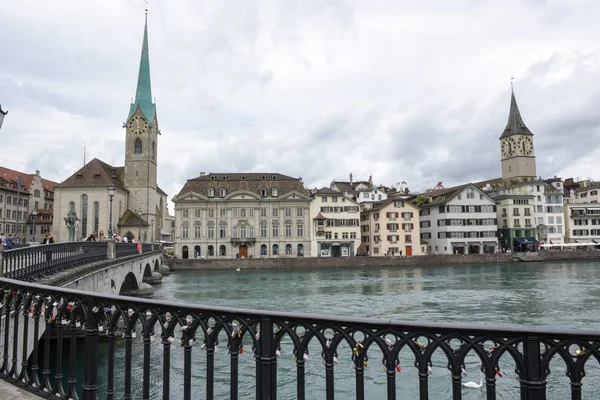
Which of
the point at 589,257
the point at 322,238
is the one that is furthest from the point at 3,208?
the point at 589,257

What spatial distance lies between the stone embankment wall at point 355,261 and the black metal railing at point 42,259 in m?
45.3

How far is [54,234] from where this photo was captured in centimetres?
7306

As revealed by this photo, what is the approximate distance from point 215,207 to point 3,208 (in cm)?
3620

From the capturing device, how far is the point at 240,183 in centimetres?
7744

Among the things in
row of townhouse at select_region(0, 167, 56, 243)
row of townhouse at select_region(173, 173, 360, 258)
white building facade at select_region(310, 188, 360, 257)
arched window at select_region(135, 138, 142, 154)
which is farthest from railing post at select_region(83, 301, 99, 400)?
row of townhouse at select_region(0, 167, 56, 243)

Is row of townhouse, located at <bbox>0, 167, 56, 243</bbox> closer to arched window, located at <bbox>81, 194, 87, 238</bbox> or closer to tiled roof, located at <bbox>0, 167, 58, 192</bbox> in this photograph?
→ tiled roof, located at <bbox>0, 167, 58, 192</bbox>

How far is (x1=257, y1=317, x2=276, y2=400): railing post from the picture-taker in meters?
3.23

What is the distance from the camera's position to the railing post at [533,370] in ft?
8.74

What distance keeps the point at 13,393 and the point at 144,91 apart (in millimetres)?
87792

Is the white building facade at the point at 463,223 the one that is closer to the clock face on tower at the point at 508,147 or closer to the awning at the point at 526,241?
the awning at the point at 526,241

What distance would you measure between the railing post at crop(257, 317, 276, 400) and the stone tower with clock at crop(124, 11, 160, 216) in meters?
80.1

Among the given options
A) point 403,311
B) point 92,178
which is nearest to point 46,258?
point 403,311

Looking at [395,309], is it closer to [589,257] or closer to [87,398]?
[87,398]

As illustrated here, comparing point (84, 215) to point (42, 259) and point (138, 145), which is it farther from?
point (42, 259)
